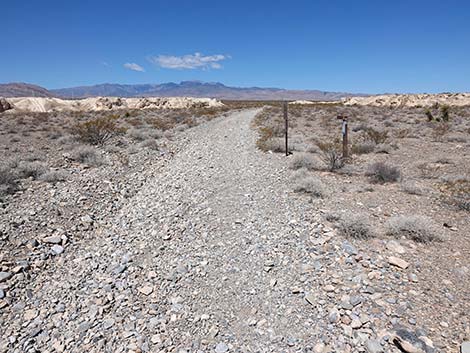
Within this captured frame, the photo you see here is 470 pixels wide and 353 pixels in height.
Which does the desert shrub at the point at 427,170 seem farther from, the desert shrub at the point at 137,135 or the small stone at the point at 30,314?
the desert shrub at the point at 137,135

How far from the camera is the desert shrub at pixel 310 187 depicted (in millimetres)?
7465

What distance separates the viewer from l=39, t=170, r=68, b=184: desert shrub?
30.0ft

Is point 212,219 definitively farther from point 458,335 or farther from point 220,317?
point 458,335

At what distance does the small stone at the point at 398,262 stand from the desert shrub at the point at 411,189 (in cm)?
353

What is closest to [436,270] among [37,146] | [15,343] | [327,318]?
[327,318]

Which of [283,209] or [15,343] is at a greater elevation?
[283,209]

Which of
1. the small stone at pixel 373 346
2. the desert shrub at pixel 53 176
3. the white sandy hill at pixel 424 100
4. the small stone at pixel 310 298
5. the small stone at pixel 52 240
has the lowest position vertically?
the white sandy hill at pixel 424 100

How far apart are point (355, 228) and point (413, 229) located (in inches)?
37.5

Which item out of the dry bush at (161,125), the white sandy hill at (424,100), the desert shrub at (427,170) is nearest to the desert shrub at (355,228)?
the desert shrub at (427,170)

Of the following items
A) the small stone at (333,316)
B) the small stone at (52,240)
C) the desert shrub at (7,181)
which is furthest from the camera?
the desert shrub at (7,181)

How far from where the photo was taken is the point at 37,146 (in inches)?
558

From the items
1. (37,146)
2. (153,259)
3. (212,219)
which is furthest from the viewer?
(37,146)

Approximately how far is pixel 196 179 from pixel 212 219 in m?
3.18

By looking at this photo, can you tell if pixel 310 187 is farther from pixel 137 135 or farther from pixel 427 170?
pixel 137 135
